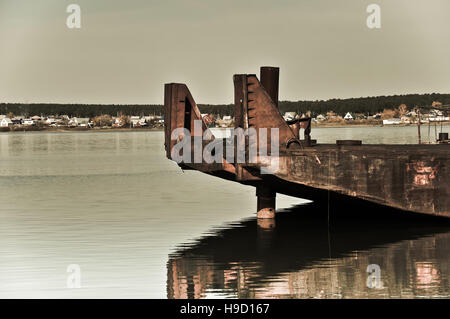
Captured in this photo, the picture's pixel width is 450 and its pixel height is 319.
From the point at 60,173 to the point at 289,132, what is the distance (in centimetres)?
3542

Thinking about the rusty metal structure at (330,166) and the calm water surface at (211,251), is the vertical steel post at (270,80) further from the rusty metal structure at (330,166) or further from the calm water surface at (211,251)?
the calm water surface at (211,251)

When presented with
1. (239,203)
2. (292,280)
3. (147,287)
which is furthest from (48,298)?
(239,203)

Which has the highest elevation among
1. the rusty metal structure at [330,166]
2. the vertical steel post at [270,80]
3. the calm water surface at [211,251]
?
the vertical steel post at [270,80]

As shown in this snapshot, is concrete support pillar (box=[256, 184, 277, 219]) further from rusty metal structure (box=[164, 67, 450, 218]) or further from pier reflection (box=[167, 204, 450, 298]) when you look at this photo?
rusty metal structure (box=[164, 67, 450, 218])

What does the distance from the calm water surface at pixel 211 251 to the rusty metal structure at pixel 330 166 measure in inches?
44.9

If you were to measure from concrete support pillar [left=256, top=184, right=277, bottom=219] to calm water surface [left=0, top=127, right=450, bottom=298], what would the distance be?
0.35m

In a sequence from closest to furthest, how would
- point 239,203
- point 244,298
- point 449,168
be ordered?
1. point 244,298
2. point 449,168
3. point 239,203

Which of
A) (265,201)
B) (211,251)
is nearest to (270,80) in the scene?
(265,201)

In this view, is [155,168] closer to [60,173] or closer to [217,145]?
[60,173]

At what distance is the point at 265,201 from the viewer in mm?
24453

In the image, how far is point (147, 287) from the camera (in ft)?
55.1

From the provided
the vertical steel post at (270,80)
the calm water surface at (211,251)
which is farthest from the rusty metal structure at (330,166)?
the vertical steel post at (270,80)

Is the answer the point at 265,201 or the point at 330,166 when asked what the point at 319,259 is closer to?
the point at 330,166

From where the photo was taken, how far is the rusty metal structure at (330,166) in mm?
21219
